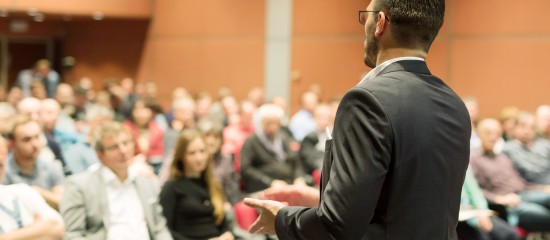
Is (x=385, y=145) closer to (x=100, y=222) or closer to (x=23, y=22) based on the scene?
(x=100, y=222)

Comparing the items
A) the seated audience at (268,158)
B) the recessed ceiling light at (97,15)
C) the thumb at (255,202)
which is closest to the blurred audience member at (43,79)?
the recessed ceiling light at (97,15)

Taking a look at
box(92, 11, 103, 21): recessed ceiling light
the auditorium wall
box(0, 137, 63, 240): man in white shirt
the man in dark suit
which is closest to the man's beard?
the man in dark suit

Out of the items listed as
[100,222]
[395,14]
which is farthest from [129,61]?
[395,14]

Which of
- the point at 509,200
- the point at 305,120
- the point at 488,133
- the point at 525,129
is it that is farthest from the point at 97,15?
the point at 509,200

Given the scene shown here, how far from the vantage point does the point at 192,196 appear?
4547 millimetres

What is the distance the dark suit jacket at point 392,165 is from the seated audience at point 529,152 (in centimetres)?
502

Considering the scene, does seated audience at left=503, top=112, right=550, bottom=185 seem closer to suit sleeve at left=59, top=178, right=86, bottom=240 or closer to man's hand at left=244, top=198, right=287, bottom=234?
suit sleeve at left=59, top=178, right=86, bottom=240

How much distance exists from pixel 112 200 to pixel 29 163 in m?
0.91

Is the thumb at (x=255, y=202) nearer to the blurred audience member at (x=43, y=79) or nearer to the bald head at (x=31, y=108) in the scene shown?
the bald head at (x=31, y=108)

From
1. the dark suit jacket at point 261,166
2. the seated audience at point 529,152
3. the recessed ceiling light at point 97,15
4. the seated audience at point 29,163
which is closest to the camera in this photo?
the seated audience at point 29,163

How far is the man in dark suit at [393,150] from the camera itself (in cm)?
146

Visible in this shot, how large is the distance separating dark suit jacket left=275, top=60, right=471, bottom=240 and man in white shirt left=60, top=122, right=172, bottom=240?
243cm

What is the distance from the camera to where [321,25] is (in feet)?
36.9

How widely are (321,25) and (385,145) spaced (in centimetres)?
991
